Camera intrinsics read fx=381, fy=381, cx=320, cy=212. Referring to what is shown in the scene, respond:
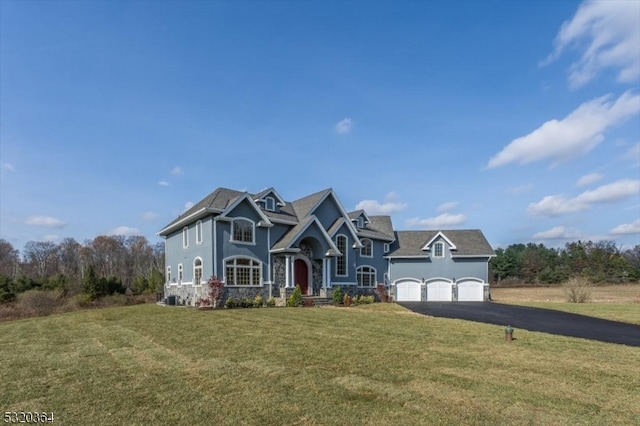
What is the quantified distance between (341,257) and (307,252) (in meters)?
3.08

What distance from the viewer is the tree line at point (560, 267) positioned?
208 feet

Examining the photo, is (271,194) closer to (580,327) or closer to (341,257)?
(341,257)

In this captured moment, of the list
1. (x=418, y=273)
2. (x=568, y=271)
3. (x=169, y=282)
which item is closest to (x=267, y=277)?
(x=169, y=282)

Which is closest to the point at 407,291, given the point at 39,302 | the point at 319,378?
the point at 319,378

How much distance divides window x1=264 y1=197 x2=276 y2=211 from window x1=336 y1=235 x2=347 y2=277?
5228mm

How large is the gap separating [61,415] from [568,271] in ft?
252

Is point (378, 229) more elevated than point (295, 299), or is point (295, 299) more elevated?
point (378, 229)

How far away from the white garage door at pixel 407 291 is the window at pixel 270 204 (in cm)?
1296

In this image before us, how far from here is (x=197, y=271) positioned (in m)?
22.9

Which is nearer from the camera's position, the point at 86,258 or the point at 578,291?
the point at 578,291

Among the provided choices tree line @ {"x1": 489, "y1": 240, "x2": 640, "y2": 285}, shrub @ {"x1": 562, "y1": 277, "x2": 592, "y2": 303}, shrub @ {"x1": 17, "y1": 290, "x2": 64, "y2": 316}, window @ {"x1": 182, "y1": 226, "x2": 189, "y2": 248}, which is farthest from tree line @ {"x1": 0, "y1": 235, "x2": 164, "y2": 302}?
tree line @ {"x1": 489, "y1": 240, "x2": 640, "y2": 285}

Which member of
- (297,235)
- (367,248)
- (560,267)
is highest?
(297,235)

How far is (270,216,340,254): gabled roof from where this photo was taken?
22.8 m

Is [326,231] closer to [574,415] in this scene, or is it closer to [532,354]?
[532,354]
